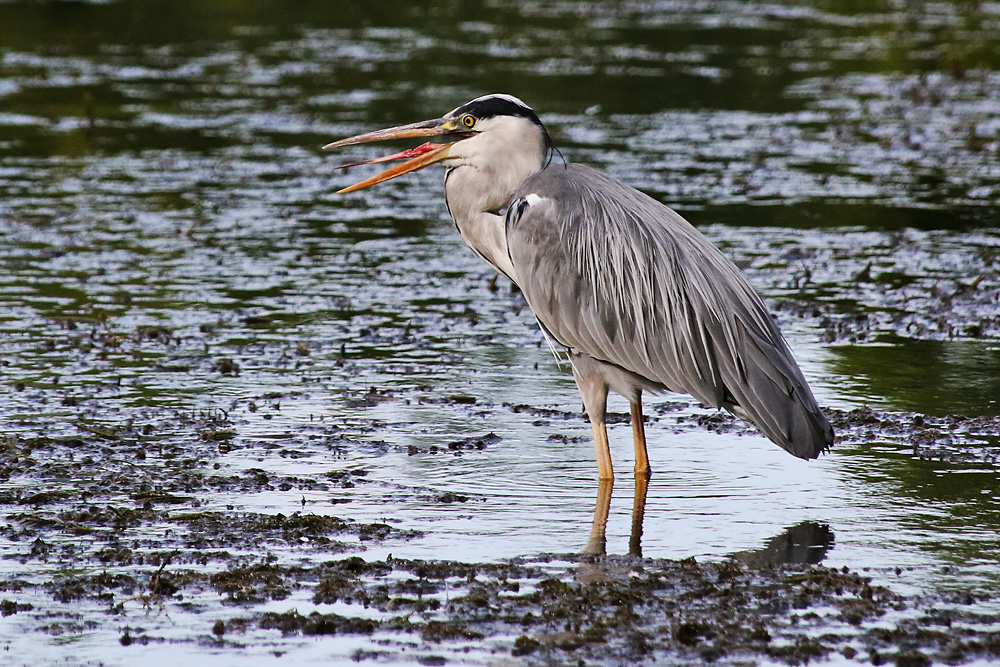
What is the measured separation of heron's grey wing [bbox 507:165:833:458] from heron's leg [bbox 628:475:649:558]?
1.41ft

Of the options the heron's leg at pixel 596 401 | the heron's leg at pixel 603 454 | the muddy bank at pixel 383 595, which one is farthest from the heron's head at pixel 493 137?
the muddy bank at pixel 383 595

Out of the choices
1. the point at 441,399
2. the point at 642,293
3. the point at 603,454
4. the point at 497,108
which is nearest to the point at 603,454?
the point at 603,454

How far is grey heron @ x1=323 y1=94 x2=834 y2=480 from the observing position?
627 cm

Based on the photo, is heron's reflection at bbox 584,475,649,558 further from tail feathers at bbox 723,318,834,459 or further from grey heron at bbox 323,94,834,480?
tail feathers at bbox 723,318,834,459

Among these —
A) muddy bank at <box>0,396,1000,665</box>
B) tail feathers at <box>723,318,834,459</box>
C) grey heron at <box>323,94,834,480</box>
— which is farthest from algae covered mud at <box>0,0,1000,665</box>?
grey heron at <box>323,94,834,480</box>

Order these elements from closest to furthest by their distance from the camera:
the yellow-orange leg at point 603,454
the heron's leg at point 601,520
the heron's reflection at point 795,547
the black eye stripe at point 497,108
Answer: the heron's reflection at point 795,547, the heron's leg at point 601,520, the yellow-orange leg at point 603,454, the black eye stripe at point 497,108

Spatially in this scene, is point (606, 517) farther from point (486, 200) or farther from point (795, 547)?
point (486, 200)

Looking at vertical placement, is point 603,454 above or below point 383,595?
above

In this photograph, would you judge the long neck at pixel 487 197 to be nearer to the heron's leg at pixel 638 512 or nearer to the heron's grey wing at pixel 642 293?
the heron's grey wing at pixel 642 293

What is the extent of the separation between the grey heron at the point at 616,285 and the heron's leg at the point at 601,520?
63 mm

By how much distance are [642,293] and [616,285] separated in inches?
4.8

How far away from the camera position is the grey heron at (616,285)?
6273mm

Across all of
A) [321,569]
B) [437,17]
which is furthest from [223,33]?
[321,569]

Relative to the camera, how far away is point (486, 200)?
6930 mm
